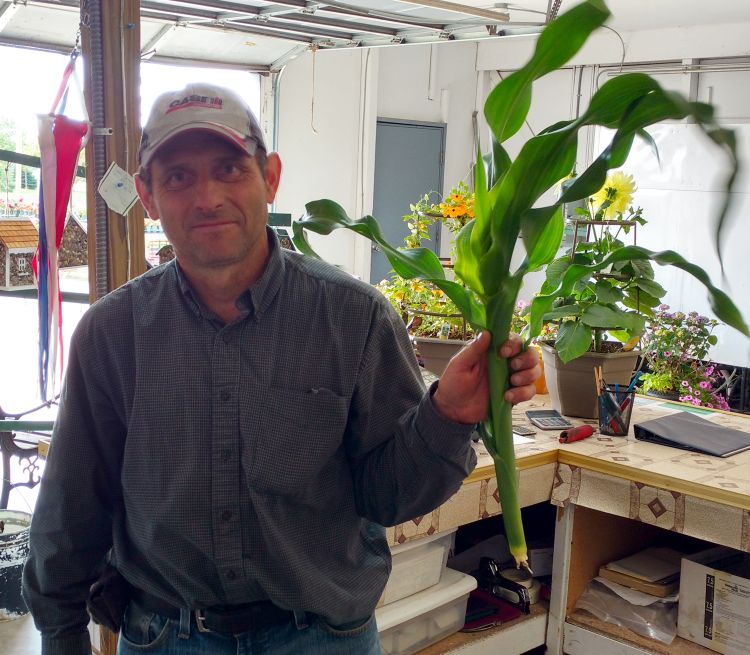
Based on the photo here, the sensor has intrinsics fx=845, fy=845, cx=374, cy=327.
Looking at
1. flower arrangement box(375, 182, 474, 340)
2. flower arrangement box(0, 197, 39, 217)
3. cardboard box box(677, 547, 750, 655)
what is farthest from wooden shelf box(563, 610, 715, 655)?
flower arrangement box(0, 197, 39, 217)

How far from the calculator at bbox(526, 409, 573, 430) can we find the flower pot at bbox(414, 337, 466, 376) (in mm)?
344

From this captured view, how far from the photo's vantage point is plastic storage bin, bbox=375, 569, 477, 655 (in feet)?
6.60

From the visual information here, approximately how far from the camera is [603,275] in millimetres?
2354

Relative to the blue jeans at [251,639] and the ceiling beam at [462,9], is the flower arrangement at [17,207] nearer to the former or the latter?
the ceiling beam at [462,9]

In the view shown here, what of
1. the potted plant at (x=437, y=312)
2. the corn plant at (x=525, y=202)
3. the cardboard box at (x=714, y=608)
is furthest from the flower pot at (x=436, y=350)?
the corn plant at (x=525, y=202)

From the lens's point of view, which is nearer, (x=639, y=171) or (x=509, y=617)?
(x=509, y=617)

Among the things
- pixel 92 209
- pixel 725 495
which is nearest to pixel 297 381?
pixel 92 209

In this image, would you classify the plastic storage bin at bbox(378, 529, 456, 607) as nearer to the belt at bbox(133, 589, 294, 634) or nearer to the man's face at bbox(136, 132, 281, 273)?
the belt at bbox(133, 589, 294, 634)

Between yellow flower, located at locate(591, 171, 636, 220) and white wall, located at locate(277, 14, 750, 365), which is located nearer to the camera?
yellow flower, located at locate(591, 171, 636, 220)

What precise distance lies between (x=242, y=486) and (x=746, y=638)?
1.48 m

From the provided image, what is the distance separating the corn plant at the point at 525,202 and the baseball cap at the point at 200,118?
16 centimetres

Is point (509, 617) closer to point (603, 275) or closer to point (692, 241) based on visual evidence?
point (603, 275)

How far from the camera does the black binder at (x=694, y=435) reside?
7.45 ft

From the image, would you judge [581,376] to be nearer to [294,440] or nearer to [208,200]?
[294,440]
